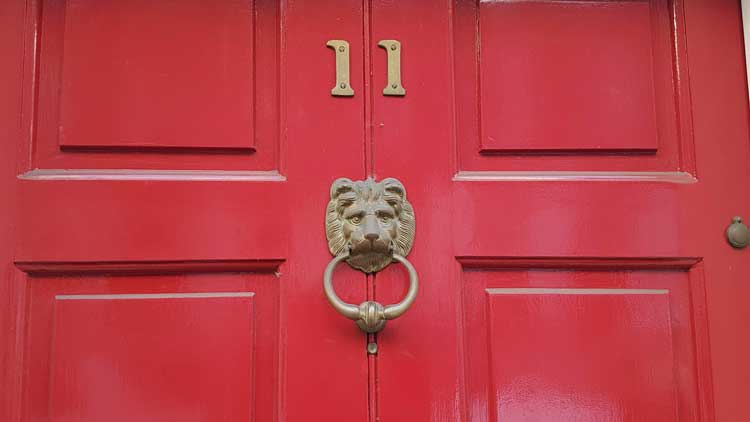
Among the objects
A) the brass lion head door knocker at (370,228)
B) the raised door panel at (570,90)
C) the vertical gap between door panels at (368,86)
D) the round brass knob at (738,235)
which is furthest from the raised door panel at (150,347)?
the round brass knob at (738,235)

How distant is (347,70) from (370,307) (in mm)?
328

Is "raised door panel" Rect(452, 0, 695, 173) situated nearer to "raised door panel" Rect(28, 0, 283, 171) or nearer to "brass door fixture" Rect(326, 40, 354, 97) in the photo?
"brass door fixture" Rect(326, 40, 354, 97)

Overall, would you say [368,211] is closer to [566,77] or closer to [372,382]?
[372,382]

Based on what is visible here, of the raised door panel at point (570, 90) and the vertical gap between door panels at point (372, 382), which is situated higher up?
the raised door panel at point (570, 90)

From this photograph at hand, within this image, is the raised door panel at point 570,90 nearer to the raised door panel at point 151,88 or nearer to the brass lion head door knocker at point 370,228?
the brass lion head door knocker at point 370,228

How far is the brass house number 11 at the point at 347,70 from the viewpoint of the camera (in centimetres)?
100

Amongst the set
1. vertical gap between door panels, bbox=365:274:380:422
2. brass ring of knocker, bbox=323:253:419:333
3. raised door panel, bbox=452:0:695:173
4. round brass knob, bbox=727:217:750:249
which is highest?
raised door panel, bbox=452:0:695:173

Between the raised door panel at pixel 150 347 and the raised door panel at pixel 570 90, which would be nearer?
the raised door panel at pixel 150 347

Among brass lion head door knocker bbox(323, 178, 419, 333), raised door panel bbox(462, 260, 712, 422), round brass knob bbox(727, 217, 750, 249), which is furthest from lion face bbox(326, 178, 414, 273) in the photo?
round brass knob bbox(727, 217, 750, 249)

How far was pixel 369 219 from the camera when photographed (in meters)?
0.94

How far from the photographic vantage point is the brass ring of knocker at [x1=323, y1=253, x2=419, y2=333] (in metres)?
0.90

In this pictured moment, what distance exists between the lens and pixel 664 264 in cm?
99

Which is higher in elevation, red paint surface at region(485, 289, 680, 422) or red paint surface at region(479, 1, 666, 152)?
red paint surface at region(479, 1, 666, 152)

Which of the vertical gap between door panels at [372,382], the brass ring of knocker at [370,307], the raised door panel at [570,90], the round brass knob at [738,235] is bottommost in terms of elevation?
the vertical gap between door panels at [372,382]
